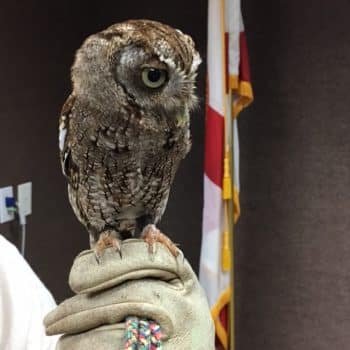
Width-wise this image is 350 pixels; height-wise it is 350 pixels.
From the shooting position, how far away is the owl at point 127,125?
76cm

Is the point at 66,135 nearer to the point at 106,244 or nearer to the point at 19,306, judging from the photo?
the point at 106,244

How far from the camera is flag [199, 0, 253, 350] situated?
1606mm

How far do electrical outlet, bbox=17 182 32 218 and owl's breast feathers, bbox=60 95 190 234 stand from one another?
85 cm

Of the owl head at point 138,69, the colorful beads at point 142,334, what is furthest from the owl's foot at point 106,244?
the owl head at point 138,69

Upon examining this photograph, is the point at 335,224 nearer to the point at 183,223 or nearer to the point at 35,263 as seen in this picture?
the point at 183,223

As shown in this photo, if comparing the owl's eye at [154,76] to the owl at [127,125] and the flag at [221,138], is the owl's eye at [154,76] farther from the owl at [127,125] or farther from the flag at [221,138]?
the flag at [221,138]

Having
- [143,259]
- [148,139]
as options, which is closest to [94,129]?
[148,139]

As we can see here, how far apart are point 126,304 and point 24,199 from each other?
1.19m

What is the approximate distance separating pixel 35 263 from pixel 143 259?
1253mm

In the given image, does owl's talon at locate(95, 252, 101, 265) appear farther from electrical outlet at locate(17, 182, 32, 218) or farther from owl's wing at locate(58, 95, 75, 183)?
electrical outlet at locate(17, 182, 32, 218)

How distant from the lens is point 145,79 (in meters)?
0.78

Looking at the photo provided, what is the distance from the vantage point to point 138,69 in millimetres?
765

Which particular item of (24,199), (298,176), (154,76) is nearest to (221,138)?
(298,176)

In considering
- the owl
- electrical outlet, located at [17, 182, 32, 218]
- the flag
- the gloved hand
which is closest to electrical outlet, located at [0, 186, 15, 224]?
electrical outlet, located at [17, 182, 32, 218]
